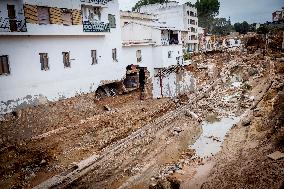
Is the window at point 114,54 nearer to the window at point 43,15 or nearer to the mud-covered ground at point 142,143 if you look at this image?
the mud-covered ground at point 142,143

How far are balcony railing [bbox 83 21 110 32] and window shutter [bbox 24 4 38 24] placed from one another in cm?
487

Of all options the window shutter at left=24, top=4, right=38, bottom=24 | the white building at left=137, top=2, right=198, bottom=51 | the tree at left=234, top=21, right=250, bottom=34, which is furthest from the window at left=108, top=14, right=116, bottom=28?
the tree at left=234, top=21, right=250, bottom=34

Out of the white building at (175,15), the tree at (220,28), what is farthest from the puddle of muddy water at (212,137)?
the tree at (220,28)

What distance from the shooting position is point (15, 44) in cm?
2145

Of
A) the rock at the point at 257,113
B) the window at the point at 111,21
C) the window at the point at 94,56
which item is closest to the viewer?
the rock at the point at 257,113

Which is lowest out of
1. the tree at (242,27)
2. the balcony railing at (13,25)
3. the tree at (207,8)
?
the balcony railing at (13,25)

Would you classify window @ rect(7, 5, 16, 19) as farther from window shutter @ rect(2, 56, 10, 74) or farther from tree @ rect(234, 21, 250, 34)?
tree @ rect(234, 21, 250, 34)

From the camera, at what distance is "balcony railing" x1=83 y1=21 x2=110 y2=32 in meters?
26.8

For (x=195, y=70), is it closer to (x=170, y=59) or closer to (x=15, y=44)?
(x=170, y=59)

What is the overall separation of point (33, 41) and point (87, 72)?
6204 mm

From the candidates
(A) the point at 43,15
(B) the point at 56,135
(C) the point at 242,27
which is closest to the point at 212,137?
(B) the point at 56,135

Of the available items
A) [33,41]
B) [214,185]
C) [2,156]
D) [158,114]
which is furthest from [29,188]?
[158,114]

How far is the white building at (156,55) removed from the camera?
3488cm

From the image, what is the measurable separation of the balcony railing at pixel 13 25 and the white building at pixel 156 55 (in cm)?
1320
